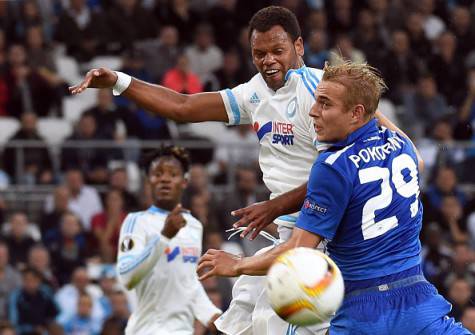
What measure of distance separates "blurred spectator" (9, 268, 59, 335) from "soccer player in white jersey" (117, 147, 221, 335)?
4182 millimetres

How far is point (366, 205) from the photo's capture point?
675 cm

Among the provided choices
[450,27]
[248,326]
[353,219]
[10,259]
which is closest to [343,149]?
[353,219]

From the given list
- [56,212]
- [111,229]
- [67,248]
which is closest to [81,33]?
[56,212]

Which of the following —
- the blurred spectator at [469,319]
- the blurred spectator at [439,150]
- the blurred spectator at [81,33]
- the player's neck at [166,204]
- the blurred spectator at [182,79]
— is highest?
the blurred spectator at [81,33]

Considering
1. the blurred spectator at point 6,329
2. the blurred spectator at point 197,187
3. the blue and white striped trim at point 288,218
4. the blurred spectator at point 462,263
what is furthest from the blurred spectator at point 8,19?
the blue and white striped trim at point 288,218

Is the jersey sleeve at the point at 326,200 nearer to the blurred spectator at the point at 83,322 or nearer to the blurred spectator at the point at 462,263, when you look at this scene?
the blurred spectator at the point at 83,322

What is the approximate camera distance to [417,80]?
742 inches

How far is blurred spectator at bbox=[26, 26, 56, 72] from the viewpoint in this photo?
1694 cm

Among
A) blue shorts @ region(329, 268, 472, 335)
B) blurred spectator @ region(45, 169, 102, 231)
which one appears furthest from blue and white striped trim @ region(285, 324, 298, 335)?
blurred spectator @ region(45, 169, 102, 231)

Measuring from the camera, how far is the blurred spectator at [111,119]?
16094mm

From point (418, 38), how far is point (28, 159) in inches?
289

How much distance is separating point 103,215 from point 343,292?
29.7 ft

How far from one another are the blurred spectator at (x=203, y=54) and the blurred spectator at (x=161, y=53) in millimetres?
557

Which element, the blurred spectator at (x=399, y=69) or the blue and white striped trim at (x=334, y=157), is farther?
the blurred spectator at (x=399, y=69)
